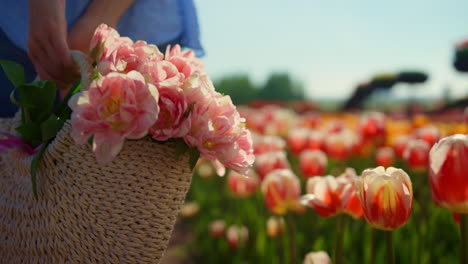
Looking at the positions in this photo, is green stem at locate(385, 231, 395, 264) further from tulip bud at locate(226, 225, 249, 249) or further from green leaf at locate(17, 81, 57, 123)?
tulip bud at locate(226, 225, 249, 249)

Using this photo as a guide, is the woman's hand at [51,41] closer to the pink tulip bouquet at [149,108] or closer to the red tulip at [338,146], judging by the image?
the pink tulip bouquet at [149,108]

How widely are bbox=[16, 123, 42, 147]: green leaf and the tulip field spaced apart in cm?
40

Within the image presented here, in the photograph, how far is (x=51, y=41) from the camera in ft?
3.68

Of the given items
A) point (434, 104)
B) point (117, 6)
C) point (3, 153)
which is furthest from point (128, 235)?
point (434, 104)

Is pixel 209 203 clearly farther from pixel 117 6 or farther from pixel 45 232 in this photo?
pixel 45 232

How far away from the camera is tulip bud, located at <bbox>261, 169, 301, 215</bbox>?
1.40m

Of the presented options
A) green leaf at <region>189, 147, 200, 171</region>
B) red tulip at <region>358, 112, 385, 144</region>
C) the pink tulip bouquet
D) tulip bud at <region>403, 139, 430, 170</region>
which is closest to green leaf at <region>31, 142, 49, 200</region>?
the pink tulip bouquet

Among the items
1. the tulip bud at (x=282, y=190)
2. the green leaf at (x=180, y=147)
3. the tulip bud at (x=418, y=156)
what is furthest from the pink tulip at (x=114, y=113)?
the tulip bud at (x=418, y=156)

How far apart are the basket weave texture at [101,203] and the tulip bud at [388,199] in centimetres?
35

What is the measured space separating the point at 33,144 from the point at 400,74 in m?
6.53

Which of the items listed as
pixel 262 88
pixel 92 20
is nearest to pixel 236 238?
pixel 92 20

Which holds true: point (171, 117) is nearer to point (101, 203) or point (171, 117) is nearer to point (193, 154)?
point (193, 154)

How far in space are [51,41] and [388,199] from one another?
2.60 ft

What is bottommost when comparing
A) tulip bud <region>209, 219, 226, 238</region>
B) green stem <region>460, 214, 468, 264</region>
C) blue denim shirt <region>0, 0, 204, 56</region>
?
tulip bud <region>209, 219, 226, 238</region>
